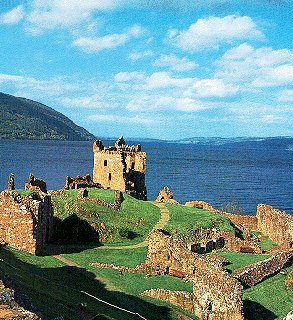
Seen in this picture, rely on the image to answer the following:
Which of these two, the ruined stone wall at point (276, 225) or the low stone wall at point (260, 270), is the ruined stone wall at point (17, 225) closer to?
the low stone wall at point (260, 270)

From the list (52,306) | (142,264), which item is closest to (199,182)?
(142,264)

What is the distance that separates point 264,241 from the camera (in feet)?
171

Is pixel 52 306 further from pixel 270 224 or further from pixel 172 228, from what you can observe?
pixel 270 224

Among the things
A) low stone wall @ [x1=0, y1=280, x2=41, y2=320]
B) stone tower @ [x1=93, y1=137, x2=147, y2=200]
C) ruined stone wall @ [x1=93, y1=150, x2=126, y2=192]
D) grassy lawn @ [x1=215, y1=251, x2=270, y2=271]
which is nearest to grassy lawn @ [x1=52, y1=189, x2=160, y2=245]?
grassy lawn @ [x1=215, y1=251, x2=270, y2=271]

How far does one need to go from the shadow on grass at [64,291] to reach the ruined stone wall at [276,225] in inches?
747

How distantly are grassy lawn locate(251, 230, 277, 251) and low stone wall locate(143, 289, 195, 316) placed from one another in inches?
718

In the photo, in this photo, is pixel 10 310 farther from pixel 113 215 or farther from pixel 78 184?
pixel 78 184

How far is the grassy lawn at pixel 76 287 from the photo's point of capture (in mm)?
23422

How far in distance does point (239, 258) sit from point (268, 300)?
27.2 feet

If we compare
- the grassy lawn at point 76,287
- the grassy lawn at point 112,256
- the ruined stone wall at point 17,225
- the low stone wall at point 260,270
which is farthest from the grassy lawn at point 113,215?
the low stone wall at point 260,270

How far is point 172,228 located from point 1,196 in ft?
56.2

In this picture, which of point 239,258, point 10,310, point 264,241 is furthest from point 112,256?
point 10,310

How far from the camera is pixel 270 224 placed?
54969 millimetres

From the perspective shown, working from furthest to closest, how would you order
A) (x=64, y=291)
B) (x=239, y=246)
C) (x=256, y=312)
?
(x=239, y=246) → (x=256, y=312) → (x=64, y=291)
